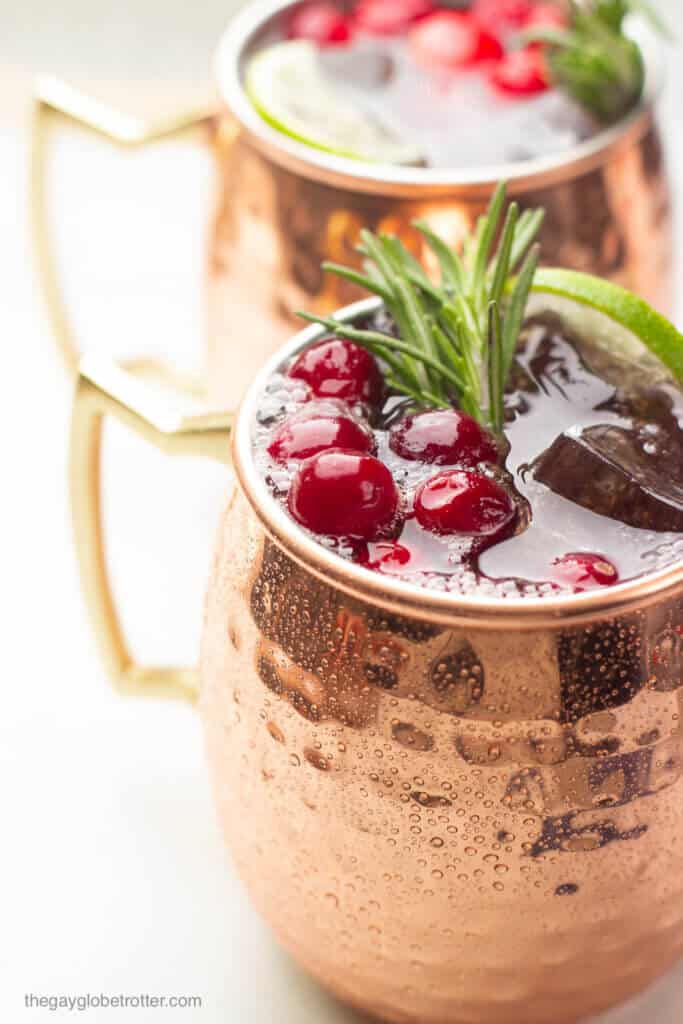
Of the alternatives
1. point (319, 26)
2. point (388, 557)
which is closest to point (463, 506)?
point (388, 557)

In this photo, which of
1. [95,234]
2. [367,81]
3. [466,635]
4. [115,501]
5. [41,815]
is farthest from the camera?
[95,234]

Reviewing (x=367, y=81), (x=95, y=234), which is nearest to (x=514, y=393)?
(x=367, y=81)

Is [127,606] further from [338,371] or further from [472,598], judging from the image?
[472,598]

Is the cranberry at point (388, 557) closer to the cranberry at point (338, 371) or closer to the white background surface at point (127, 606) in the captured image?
the cranberry at point (338, 371)

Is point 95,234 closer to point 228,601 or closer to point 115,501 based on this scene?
point 115,501

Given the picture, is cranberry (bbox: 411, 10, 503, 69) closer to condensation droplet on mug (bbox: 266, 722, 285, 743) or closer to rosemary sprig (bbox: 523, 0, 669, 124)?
rosemary sprig (bbox: 523, 0, 669, 124)

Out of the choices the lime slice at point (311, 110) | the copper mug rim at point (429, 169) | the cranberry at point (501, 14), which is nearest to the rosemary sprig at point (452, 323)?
the copper mug rim at point (429, 169)
